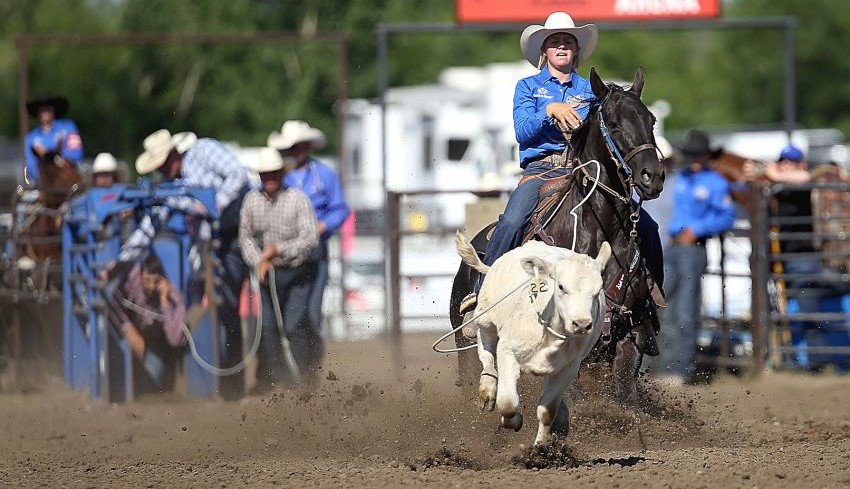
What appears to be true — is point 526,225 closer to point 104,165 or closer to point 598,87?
point 598,87

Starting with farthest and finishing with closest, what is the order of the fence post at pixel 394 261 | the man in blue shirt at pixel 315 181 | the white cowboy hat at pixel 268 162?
the fence post at pixel 394 261 → the man in blue shirt at pixel 315 181 → the white cowboy hat at pixel 268 162

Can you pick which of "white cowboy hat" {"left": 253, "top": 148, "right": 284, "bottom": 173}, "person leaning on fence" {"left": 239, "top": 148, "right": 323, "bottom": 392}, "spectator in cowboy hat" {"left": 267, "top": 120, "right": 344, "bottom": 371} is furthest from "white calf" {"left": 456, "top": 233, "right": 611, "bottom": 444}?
"spectator in cowboy hat" {"left": 267, "top": 120, "right": 344, "bottom": 371}

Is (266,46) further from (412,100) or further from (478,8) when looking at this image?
(478,8)

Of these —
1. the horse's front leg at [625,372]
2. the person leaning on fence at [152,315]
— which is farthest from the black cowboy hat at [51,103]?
the horse's front leg at [625,372]

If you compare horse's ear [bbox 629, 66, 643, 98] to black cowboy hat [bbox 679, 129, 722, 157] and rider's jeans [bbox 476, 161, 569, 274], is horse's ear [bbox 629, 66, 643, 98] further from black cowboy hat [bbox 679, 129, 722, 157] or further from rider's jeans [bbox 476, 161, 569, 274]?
black cowboy hat [bbox 679, 129, 722, 157]

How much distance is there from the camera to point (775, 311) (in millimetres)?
→ 13016

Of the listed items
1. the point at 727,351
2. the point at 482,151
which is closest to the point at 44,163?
the point at 727,351

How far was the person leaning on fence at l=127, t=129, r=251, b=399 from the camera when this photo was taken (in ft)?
37.8

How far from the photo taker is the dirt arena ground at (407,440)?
6.56 m

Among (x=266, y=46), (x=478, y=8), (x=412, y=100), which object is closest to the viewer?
(x=478, y=8)

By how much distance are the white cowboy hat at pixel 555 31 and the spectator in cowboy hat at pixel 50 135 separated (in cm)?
608

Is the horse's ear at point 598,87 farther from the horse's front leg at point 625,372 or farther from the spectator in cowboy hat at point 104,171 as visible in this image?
the spectator in cowboy hat at point 104,171

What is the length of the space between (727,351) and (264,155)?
464 cm

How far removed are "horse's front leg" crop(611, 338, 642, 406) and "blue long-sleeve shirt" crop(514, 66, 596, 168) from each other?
3.73 feet
